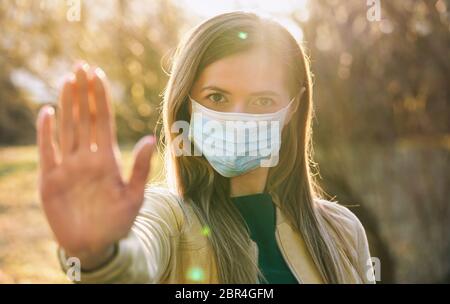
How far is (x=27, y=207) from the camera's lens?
300 inches

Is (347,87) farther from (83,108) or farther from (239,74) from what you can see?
(83,108)

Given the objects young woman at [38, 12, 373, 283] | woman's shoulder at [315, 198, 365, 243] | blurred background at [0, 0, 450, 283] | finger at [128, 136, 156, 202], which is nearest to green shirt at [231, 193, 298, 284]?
young woman at [38, 12, 373, 283]

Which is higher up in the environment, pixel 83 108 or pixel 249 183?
pixel 83 108

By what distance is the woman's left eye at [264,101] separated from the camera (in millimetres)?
1857

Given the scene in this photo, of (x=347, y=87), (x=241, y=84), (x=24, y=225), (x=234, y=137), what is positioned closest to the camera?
(x=241, y=84)

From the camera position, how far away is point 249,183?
1.95 meters

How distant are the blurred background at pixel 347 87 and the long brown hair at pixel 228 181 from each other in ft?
8.62

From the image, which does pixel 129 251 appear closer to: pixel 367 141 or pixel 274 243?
pixel 274 243

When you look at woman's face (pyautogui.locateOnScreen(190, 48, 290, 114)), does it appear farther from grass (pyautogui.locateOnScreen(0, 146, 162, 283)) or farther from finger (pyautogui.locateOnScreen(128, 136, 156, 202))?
grass (pyautogui.locateOnScreen(0, 146, 162, 283))

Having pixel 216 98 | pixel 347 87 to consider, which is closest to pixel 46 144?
pixel 216 98

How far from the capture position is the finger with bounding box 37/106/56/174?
110 cm

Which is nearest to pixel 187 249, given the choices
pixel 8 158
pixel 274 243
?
pixel 274 243

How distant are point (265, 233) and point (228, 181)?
207 millimetres

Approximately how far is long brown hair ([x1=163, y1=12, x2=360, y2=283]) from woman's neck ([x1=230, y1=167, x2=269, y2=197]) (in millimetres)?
20
